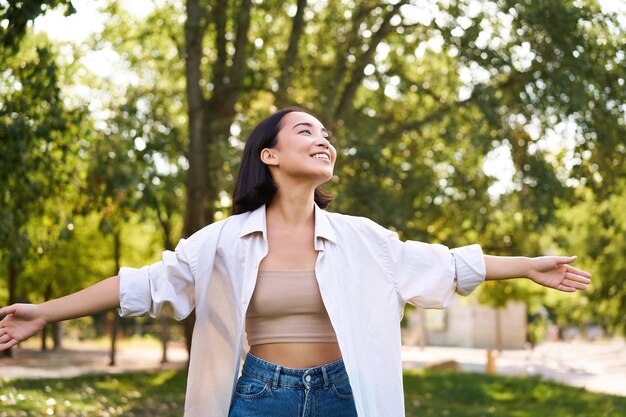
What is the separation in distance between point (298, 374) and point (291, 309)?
25 cm

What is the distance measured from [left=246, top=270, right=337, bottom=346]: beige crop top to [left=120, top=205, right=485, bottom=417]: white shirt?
62mm

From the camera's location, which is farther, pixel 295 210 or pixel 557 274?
pixel 295 210

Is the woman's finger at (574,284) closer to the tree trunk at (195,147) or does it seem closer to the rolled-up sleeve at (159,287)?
the rolled-up sleeve at (159,287)

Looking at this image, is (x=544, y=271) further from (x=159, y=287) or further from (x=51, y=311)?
(x=51, y=311)

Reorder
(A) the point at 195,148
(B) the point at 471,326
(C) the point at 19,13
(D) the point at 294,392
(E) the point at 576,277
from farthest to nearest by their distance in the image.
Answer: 1. (B) the point at 471,326
2. (A) the point at 195,148
3. (C) the point at 19,13
4. (E) the point at 576,277
5. (D) the point at 294,392

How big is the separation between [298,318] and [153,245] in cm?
2854

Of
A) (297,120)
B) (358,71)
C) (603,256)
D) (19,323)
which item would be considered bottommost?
(19,323)

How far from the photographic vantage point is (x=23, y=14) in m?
6.55

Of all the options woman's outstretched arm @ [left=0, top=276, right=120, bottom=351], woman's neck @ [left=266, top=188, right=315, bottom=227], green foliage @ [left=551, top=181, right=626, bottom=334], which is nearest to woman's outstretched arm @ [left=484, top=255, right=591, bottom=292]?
woman's neck @ [left=266, top=188, right=315, bottom=227]

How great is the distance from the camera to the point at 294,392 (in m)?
3.58

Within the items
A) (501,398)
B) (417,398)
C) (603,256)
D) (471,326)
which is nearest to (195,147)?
(417,398)

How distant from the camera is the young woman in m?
3.62

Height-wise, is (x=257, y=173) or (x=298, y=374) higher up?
(x=257, y=173)

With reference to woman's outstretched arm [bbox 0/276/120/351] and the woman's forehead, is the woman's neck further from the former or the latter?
woman's outstretched arm [bbox 0/276/120/351]
